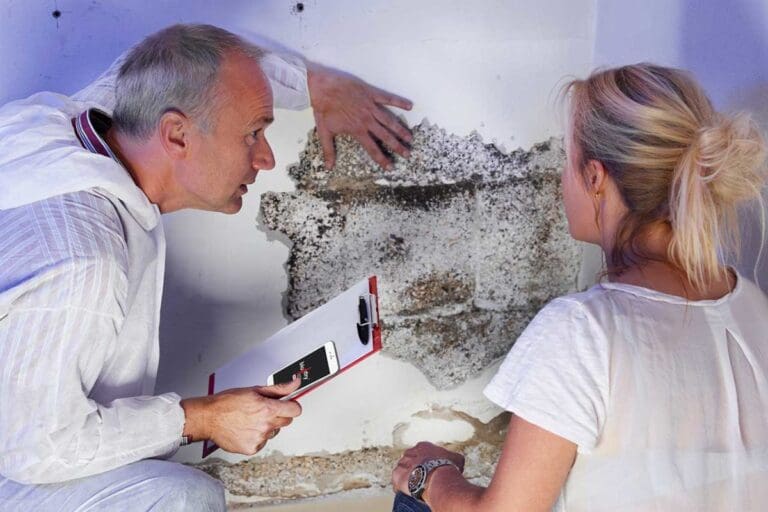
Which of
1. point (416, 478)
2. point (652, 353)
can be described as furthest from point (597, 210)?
point (416, 478)

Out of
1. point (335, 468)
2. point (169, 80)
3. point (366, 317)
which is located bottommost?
Result: point (335, 468)

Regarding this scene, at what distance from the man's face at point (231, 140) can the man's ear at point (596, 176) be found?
2.44 ft

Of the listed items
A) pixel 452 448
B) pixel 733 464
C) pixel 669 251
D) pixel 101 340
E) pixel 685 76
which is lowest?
pixel 452 448

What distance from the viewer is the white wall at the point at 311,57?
2221 mm

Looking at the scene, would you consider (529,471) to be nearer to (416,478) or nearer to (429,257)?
(416,478)

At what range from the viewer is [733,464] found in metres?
1.40

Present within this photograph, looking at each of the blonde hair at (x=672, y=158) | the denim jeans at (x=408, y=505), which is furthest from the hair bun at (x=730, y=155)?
the denim jeans at (x=408, y=505)

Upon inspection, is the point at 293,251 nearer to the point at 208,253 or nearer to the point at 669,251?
the point at 208,253

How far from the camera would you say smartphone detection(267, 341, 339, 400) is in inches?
71.9

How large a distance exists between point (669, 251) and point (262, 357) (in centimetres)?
94

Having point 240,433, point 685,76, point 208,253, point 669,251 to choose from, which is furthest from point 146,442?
point 685,76

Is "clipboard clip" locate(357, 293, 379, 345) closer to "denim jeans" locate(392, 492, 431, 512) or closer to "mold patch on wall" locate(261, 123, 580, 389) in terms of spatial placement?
"denim jeans" locate(392, 492, 431, 512)

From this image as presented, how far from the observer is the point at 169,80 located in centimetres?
177

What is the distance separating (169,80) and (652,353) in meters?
1.07
